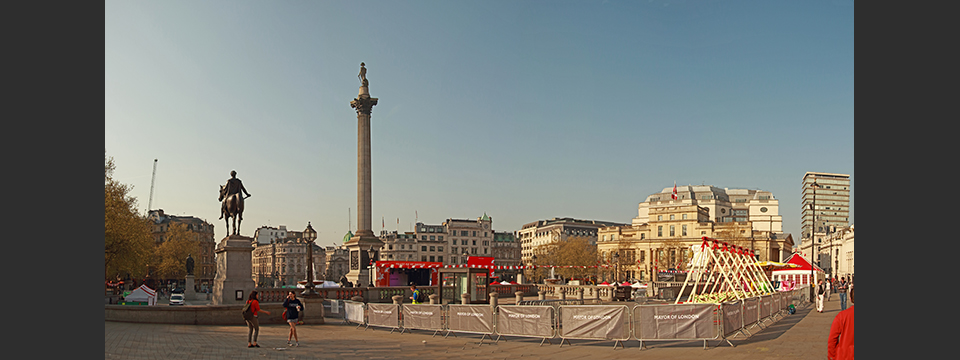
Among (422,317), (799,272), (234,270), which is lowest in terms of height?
(799,272)

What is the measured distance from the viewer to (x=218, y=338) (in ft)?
68.0

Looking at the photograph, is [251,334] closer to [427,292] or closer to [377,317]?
[377,317]

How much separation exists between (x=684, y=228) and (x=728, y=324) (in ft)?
383

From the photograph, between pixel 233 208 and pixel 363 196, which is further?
pixel 363 196

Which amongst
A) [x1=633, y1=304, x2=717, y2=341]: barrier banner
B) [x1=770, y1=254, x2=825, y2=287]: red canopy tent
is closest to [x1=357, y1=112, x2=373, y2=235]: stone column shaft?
→ [x1=770, y1=254, x2=825, y2=287]: red canopy tent

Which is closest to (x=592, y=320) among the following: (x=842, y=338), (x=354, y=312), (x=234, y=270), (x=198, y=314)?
(x=842, y=338)

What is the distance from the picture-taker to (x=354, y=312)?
84.9 ft

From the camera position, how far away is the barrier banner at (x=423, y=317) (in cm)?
2166

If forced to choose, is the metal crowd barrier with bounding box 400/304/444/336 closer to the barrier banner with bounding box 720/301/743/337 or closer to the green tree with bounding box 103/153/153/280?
the barrier banner with bounding box 720/301/743/337

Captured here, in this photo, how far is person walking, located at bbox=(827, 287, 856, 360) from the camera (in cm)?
808

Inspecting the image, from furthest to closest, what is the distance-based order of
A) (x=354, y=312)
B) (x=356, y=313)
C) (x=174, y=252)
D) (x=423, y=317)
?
(x=174, y=252)
(x=354, y=312)
(x=356, y=313)
(x=423, y=317)

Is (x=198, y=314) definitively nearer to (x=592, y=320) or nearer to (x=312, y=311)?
(x=312, y=311)

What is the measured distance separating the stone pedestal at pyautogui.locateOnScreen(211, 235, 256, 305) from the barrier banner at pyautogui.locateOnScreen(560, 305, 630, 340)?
653 inches

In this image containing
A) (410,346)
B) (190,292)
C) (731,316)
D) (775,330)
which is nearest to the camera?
(731,316)
